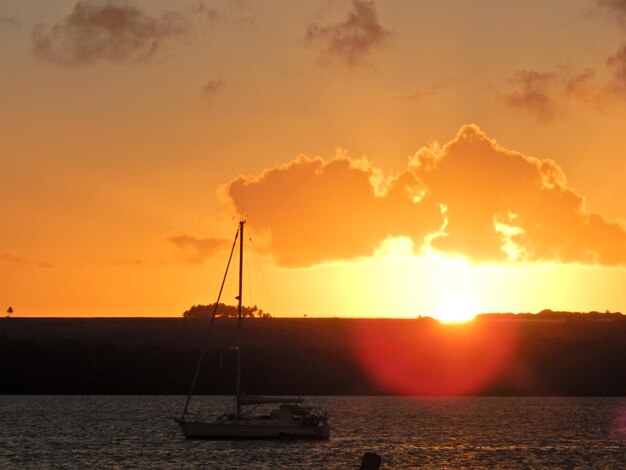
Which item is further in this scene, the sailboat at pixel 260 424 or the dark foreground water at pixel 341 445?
the sailboat at pixel 260 424

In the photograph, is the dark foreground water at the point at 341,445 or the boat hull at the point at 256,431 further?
the boat hull at the point at 256,431

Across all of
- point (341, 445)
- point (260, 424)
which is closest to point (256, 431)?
point (260, 424)

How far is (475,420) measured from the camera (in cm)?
18038

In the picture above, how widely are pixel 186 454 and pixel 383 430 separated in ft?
137

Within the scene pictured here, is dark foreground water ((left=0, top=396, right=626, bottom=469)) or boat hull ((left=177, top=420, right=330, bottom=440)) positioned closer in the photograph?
dark foreground water ((left=0, top=396, right=626, bottom=469))

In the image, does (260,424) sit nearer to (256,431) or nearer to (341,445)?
(256,431)

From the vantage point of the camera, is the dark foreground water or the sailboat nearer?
the dark foreground water

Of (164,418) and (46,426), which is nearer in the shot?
(46,426)

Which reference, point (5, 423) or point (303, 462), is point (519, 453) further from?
point (5, 423)

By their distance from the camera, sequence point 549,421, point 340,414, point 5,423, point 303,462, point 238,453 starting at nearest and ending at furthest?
point 303,462 < point 238,453 < point 5,423 < point 549,421 < point 340,414

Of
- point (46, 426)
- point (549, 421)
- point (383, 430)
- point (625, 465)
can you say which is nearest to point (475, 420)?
point (549, 421)

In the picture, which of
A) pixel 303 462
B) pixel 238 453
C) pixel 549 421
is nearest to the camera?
pixel 303 462

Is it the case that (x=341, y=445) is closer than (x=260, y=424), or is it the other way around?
(x=260, y=424)

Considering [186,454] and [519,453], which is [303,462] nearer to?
[186,454]
